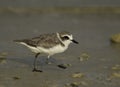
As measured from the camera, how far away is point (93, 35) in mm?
14195

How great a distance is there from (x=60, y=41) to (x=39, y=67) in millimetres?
964

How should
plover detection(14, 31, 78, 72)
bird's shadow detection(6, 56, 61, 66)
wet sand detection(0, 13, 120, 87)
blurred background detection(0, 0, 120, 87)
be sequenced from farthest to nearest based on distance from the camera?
bird's shadow detection(6, 56, 61, 66), plover detection(14, 31, 78, 72), blurred background detection(0, 0, 120, 87), wet sand detection(0, 13, 120, 87)

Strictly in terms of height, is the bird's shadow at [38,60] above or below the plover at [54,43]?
below

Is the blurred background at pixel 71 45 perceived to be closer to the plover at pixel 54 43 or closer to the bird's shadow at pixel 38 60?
the bird's shadow at pixel 38 60

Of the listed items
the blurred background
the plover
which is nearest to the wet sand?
the blurred background

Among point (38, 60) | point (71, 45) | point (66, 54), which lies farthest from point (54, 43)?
point (71, 45)

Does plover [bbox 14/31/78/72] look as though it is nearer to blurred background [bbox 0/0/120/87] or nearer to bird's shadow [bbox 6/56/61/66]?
blurred background [bbox 0/0/120/87]

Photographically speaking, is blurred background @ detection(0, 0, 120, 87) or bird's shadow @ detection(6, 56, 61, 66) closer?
blurred background @ detection(0, 0, 120, 87)

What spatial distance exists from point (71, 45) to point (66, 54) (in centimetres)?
109

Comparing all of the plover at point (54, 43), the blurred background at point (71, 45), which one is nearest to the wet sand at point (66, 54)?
the blurred background at point (71, 45)

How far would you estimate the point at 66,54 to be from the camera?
1195 centimetres

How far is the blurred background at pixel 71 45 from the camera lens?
972cm

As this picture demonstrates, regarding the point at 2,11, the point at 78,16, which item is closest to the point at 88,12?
the point at 78,16

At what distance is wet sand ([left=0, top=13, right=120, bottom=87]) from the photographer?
9.61m
